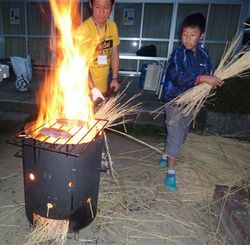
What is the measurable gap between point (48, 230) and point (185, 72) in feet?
7.20

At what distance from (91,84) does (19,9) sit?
951cm

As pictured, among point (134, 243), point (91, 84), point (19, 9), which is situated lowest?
point (134, 243)

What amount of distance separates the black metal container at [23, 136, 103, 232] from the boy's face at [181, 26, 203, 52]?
1586mm

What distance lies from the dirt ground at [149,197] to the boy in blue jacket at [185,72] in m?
0.36

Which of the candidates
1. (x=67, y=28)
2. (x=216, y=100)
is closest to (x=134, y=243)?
(x=67, y=28)

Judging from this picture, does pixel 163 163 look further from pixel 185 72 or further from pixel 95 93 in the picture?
pixel 95 93

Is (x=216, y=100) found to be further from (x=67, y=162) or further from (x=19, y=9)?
(x=19, y=9)

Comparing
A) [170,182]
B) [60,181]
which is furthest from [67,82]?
[170,182]

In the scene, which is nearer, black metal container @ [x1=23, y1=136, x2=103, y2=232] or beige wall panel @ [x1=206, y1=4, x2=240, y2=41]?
black metal container @ [x1=23, y1=136, x2=103, y2=232]

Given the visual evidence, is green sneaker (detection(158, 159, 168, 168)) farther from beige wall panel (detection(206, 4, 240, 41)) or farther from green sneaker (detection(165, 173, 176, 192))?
beige wall panel (detection(206, 4, 240, 41))

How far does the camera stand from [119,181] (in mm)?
3602

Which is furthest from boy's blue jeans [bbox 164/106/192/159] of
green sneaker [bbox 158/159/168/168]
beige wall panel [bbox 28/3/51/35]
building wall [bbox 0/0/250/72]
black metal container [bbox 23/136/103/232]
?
beige wall panel [bbox 28/3/51/35]

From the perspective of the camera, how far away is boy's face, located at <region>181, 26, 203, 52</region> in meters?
3.01

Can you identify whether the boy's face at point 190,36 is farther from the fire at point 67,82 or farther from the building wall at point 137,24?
the building wall at point 137,24
